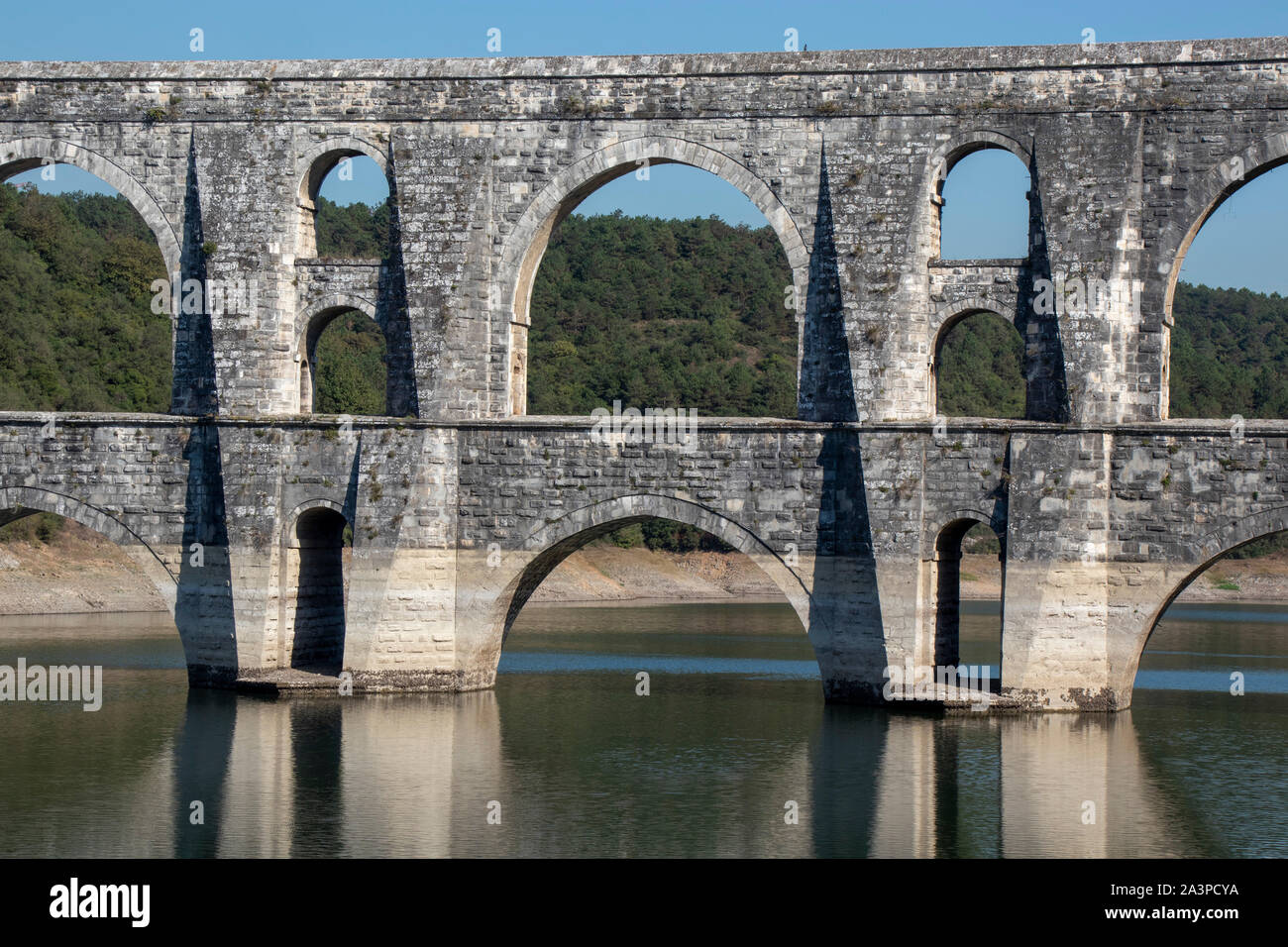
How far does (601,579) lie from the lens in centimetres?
5066

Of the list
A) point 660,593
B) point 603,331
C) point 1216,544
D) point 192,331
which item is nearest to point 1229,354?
point 603,331

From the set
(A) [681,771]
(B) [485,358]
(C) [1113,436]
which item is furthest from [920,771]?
(B) [485,358]

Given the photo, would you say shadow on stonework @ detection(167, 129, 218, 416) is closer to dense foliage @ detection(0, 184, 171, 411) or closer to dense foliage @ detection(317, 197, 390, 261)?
dense foliage @ detection(0, 184, 171, 411)

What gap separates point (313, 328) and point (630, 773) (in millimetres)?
9401

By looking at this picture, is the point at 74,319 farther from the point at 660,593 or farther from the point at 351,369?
the point at 660,593

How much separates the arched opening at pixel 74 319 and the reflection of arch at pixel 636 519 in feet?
66.2

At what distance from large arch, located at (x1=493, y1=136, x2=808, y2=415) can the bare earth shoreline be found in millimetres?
20155

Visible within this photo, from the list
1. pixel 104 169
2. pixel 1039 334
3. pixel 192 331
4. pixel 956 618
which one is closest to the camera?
pixel 1039 334

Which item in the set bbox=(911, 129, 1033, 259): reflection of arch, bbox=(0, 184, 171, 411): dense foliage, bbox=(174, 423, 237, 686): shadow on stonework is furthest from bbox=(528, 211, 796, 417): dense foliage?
bbox=(911, 129, 1033, 259): reflection of arch

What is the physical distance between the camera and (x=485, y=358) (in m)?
24.7

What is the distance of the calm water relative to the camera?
650 inches

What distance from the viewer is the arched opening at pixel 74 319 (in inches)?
1786

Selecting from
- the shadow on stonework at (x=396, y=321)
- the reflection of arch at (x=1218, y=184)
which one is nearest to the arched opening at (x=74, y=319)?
the shadow on stonework at (x=396, y=321)
